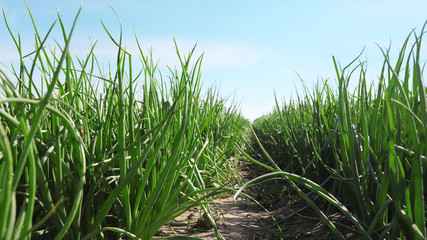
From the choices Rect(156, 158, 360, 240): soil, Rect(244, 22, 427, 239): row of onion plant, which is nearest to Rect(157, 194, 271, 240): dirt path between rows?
Rect(156, 158, 360, 240): soil

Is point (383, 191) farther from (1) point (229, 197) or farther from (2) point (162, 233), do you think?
(1) point (229, 197)

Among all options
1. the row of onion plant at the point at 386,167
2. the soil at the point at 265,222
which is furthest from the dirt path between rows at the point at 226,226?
the row of onion plant at the point at 386,167

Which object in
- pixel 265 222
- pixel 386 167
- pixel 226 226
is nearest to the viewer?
pixel 386 167

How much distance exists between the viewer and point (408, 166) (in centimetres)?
105

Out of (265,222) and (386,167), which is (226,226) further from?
(386,167)

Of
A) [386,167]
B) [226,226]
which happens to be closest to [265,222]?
[226,226]

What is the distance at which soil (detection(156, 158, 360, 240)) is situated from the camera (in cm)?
129

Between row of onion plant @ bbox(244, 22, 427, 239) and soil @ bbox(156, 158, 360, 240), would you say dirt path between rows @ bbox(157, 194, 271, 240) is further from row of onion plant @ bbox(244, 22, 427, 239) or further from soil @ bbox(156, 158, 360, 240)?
row of onion plant @ bbox(244, 22, 427, 239)

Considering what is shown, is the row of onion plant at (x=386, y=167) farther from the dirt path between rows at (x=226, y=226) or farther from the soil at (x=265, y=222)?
the dirt path between rows at (x=226, y=226)

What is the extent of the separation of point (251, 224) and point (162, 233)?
0.50 m

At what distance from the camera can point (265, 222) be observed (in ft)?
5.40

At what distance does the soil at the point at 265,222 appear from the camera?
50.8 inches

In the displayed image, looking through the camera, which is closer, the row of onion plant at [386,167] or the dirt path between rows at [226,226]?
the row of onion plant at [386,167]

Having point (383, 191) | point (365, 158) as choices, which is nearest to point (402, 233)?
point (383, 191)
